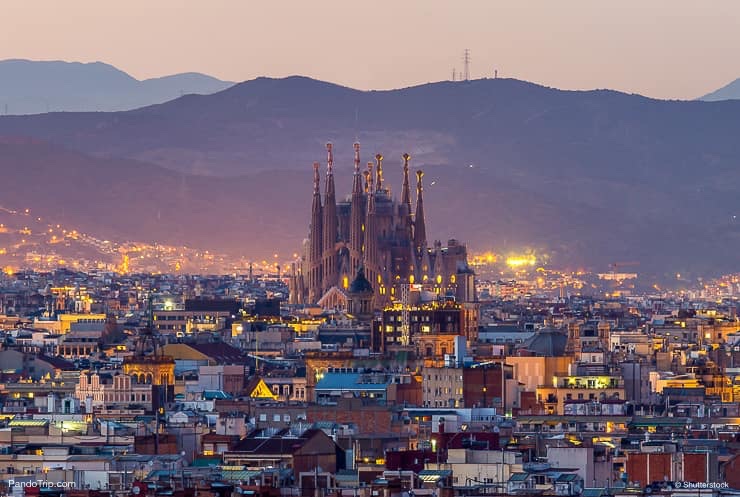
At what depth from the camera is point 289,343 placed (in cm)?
16038

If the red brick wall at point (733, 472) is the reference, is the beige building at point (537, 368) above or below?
above

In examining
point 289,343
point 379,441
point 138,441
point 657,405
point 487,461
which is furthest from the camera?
point 289,343

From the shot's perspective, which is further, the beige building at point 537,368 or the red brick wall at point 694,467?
the beige building at point 537,368

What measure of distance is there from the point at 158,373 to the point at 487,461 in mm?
41395

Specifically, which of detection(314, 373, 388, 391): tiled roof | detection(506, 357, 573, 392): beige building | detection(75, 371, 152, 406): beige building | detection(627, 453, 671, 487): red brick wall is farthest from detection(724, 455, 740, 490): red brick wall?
detection(506, 357, 573, 392): beige building

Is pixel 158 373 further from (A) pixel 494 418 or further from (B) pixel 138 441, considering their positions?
(B) pixel 138 441

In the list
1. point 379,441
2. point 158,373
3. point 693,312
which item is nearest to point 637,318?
point 693,312

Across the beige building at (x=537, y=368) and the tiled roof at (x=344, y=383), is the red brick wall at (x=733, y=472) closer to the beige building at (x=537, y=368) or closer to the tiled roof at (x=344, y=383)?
the tiled roof at (x=344, y=383)

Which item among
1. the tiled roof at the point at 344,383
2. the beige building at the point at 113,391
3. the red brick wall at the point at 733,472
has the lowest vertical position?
the red brick wall at the point at 733,472

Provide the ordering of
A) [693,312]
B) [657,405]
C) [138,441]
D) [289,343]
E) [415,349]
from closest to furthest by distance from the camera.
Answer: [138,441] → [657,405] → [415,349] → [289,343] → [693,312]

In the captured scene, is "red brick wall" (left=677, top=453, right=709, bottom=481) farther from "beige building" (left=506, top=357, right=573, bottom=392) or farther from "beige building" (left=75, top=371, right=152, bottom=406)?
"beige building" (left=506, top=357, right=573, bottom=392)

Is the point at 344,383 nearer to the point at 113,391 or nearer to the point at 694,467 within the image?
the point at 113,391

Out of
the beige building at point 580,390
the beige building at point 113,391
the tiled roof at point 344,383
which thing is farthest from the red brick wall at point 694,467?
the tiled roof at point 344,383

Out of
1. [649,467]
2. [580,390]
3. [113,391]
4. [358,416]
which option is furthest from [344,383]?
[649,467]
